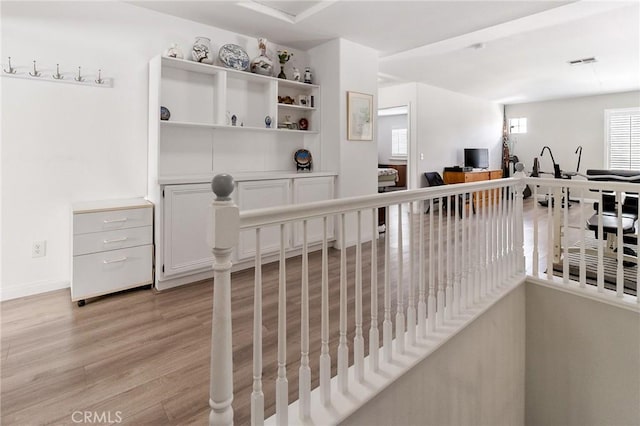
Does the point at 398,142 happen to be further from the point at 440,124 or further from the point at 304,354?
the point at 304,354

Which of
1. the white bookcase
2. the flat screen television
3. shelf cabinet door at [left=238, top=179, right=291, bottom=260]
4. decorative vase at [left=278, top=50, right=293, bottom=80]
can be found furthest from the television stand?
shelf cabinet door at [left=238, top=179, right=291, bottom=260]

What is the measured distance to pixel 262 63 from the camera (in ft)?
12.0

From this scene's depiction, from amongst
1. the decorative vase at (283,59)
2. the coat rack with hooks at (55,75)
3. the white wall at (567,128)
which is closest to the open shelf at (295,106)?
the decorative vase at (283,59)

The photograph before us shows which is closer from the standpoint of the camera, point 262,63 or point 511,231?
point 511,231

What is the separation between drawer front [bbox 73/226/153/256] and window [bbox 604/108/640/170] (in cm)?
943

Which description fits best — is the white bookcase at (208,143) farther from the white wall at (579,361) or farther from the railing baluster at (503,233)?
the white wall at (579,361)

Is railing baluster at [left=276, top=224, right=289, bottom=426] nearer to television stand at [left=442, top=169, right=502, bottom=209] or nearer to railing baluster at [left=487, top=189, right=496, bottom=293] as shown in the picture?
railing baluster at [left=487, top=189, right=496, bottom=293]

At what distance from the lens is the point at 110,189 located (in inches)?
125

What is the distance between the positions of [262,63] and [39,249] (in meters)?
2.58

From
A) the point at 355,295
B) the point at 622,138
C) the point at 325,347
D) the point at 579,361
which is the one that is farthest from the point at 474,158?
the point at 325,347

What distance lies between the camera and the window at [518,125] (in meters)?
9.23

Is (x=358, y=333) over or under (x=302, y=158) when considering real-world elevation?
under

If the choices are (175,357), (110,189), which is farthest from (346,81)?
(175,357)

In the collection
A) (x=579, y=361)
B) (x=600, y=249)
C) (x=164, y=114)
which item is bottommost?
(x=579, y=361)
